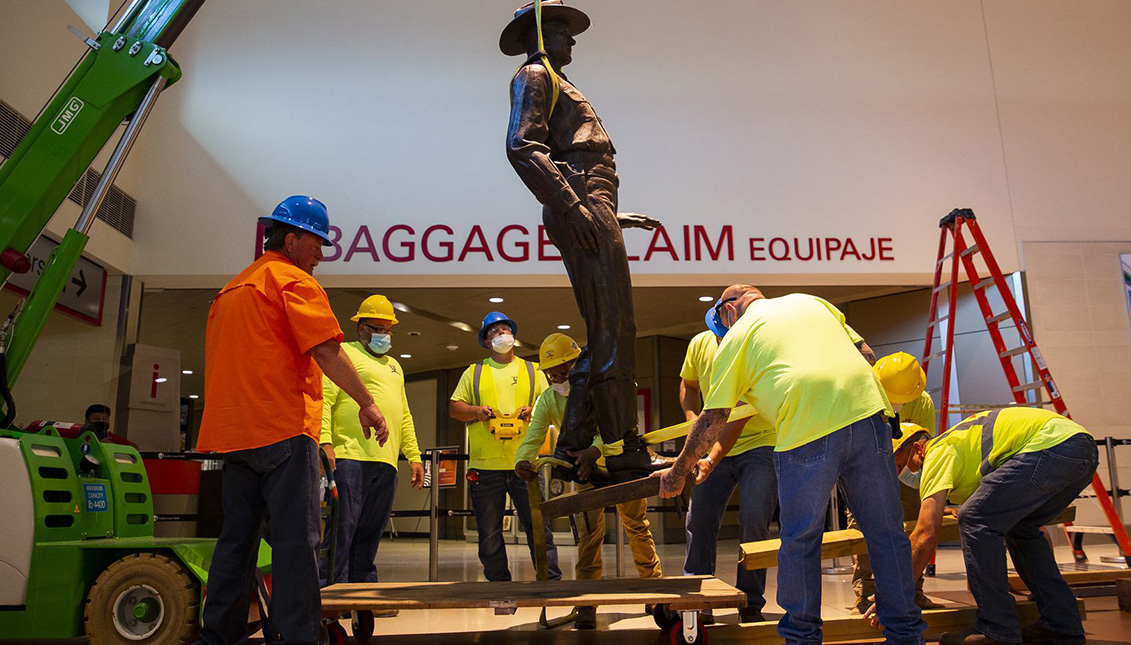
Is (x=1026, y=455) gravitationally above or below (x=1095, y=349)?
below

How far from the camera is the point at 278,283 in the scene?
101 inches

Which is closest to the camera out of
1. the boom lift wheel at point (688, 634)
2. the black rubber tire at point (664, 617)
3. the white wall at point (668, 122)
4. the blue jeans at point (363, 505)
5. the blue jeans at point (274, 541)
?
the blue jeans at point (274, 541)

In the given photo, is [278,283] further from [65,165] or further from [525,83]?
[65,165]

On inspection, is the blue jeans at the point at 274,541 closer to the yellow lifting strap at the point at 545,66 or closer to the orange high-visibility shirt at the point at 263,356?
the orange high-visibility shirt at the point at 263,356

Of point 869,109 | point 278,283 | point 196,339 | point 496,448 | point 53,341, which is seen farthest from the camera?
point 196,339

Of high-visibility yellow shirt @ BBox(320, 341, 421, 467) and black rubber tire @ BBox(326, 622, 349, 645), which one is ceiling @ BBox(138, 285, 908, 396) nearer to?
high-visibility yellow shirt @ BBox(320, 341, 421, 467)

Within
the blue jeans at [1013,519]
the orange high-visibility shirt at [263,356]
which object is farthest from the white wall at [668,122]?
the orange high-visibility shirt at [263,356]

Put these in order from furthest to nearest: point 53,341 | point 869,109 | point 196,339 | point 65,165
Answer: point 196,339
point 869,109
point 53,341
point 65,165

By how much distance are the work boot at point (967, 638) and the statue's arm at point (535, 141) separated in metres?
2.19

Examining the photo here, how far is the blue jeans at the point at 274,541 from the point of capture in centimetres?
242

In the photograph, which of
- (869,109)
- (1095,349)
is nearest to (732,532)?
(1095,349)

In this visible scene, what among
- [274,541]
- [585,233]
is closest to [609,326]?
[585,233]

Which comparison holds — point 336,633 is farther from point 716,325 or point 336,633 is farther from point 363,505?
point 716,325

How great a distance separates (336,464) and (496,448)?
0.85 metres
